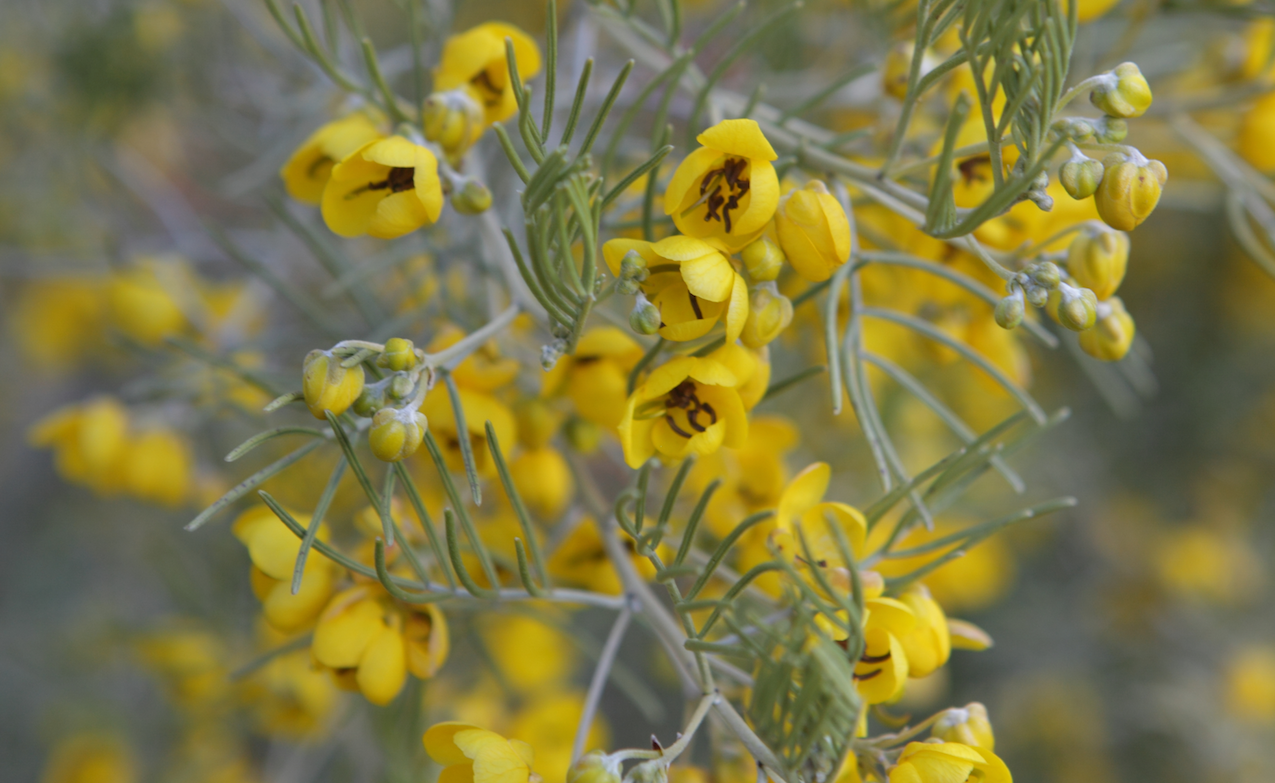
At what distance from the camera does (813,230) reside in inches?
29.6

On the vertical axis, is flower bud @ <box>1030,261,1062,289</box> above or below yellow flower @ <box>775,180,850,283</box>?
below

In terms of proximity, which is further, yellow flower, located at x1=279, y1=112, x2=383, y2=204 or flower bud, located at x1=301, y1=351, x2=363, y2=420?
yellow flower, located at x1=279, y1=112, x2=383, y2=204

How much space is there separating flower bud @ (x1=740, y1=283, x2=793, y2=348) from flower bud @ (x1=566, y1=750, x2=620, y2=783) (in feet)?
1.25

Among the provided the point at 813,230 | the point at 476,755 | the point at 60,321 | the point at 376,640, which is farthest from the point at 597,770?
the point at 60,321

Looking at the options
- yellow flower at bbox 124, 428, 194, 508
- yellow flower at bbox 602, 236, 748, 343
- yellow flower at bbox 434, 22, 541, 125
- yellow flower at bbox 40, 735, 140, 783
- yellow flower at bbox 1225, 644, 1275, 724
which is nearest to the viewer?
yellow flower at bbox 602, 236, 748, 343

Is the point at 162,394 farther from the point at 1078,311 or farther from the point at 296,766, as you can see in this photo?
the point at 1078,311

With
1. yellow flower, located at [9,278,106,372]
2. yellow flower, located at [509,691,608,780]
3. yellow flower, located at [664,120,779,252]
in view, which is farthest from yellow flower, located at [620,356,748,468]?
yellow flower, located at [9,278,106,372]

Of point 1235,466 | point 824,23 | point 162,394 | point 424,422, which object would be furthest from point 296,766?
point 1235,466

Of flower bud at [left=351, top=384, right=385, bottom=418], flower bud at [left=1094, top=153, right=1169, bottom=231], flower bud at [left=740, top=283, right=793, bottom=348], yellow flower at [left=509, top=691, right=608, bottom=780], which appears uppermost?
flower bud at [left=1094, top=153, right=1169, bottom=231]

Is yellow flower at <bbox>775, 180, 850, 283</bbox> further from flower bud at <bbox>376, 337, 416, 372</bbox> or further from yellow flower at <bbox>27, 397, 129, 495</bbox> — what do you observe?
yellow flower at <bbox>27, 397, 129, 495</bbox>

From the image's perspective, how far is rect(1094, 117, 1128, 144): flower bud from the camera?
740 millimetres

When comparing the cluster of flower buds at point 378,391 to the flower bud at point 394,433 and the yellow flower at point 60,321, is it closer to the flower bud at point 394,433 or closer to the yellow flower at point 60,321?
the flower bud at point 394,433

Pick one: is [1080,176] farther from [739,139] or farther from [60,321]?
[60,321]

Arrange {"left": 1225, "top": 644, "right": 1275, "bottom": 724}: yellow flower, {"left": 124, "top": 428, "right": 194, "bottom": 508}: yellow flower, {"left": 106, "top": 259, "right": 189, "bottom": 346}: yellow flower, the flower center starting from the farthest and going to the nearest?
1. {"left": 1225, "top": 644, "right": 1275, "bottom": 724}: yellow flower
2. {"left": 106, "top": 259, "right": 189, "bottom": 346}: yellow flower
3. {"left": 124, "top": 428, "right": 194, "bottom": 508}: yellow flower
4. the flower center
